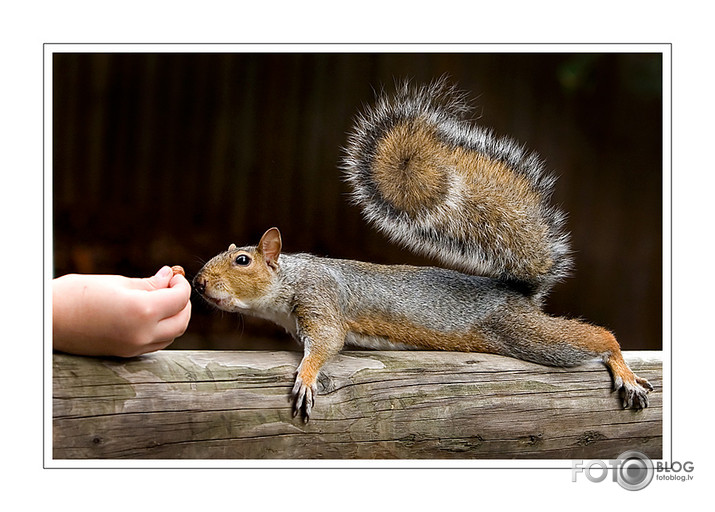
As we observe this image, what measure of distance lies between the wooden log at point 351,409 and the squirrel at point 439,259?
7 centimetres

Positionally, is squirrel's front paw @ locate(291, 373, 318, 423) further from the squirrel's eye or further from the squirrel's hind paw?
the squirrel's hind paw

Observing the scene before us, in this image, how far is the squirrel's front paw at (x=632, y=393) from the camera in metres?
1.57

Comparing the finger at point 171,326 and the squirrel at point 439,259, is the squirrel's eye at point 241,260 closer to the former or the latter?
the squirrel at point 439,259

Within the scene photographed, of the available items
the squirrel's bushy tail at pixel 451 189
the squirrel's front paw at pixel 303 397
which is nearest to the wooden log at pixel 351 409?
the squirrel's front paw at pixel 303 397

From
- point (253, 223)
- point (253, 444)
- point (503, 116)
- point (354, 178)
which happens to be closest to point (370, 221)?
point (354, 178)

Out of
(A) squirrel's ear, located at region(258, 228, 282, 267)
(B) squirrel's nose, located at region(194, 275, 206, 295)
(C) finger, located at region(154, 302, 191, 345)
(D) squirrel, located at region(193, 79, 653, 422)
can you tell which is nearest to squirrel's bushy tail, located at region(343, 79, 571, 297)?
(D) squirrel, located at region(193, 79, 653, 422)

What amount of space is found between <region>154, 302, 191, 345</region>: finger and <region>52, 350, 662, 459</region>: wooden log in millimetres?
86

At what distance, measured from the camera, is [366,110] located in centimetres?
171

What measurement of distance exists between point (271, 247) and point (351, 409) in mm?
408

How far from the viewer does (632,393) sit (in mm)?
1568

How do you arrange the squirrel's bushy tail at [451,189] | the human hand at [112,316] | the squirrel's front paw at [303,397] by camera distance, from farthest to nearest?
the squirrel's bushy tail at [451,189] < the squirrel's front paw at [303,397] < the human hand at [112,316]

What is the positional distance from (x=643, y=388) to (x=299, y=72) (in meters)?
1.80
